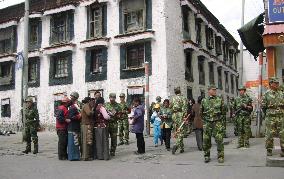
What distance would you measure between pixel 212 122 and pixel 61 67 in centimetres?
1980

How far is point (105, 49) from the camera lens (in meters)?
25.3

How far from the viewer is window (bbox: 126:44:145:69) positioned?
24.2 meters

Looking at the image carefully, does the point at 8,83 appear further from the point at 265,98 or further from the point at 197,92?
the point at 265,98

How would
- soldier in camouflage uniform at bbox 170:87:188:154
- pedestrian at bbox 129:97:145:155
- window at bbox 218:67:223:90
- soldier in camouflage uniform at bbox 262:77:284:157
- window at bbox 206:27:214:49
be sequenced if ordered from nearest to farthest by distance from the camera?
soldier in camouflage uniform at bbox 262:77:284:157, soldier in camouflage uniform at bbox 170:87:188:154, pedestrian at bbox 129:97:145:155, window at bbox 206:27:214:49, window at bbox 218:67:223:90

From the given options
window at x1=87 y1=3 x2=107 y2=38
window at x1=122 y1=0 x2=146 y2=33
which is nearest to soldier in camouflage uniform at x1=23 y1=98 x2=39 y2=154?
window at x1=122 y1=0 x2=146 y2=33

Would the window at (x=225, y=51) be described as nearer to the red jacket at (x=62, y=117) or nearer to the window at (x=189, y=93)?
the window at (x=189, y=93)

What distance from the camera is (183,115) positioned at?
11.8 metres

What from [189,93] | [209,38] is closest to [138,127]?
[189,93]

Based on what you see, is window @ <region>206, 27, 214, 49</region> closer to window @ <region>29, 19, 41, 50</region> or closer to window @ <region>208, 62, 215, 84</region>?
window @ <region>208, 62, 215, 84</region>

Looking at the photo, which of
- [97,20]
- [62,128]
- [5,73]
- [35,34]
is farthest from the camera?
[5,73]

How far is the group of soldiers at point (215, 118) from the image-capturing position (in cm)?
937

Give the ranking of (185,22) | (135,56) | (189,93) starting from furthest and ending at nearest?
1. (185,22)
2. (189,93)
3. (135,56)

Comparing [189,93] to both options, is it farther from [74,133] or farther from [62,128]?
[74,133]

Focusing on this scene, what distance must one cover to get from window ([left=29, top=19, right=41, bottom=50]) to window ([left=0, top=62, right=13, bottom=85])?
3029mm
